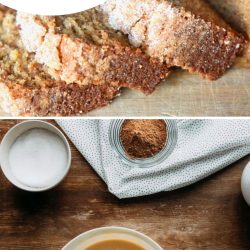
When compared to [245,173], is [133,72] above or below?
above

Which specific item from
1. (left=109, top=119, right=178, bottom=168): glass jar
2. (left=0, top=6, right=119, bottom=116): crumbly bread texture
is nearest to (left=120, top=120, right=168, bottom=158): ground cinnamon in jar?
(left=109, top=119, right=178, bottom=168): glass jar

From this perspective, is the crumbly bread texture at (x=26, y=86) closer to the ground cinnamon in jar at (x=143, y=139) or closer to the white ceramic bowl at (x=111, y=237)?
the ground cinnamon in jar at (x=143, y=139)

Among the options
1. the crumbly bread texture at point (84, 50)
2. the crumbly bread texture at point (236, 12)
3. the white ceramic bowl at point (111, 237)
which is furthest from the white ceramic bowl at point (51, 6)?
the white ceramic bowl at point (111, 237)

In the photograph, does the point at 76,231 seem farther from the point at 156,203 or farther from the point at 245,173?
the point at 245,173

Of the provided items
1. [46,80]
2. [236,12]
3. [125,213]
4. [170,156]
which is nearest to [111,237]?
[125,213]

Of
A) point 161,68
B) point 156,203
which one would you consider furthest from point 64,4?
point 156,203

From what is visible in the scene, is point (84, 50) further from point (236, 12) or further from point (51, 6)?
point (236, 12)
